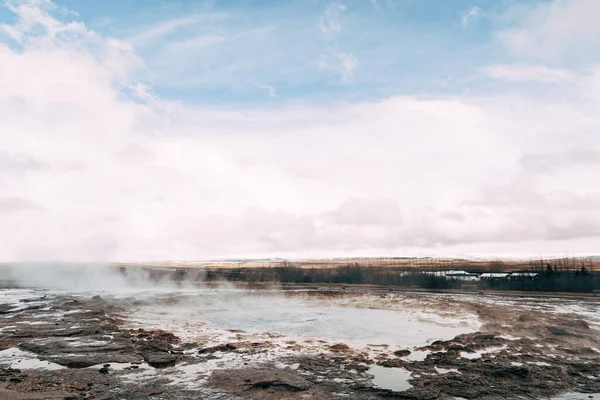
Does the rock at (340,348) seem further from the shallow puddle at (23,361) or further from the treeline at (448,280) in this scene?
the treeline at (448,280)

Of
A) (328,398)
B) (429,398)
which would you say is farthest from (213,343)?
(429,398)

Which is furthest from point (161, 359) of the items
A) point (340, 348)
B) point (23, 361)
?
point (340, 348)

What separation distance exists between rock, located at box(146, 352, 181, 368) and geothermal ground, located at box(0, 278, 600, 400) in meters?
0.05

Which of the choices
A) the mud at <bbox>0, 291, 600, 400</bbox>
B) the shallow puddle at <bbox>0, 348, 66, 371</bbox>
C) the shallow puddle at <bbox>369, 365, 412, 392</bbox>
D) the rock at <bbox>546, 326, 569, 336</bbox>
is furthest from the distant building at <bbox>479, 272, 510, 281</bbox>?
the shallow puddle at <bbox>0, 348, 66, 371</bbox>

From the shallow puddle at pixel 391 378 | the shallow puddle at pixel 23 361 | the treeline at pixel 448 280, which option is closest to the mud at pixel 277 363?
the shallow puddle at pixel 23 361

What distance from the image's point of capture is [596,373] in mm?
17281

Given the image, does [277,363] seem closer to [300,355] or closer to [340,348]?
[300,355]

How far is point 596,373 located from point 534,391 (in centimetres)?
468

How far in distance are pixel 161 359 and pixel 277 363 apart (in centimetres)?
586

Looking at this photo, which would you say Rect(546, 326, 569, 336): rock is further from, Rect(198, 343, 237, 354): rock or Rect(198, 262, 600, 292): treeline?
Rect(198, 262, 600, 292): treeline

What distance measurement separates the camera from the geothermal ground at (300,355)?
598 inches

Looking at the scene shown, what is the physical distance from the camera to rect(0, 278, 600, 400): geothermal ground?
15180mm

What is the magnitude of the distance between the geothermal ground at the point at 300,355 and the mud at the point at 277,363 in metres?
0.06

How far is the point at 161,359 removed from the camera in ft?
64.2
